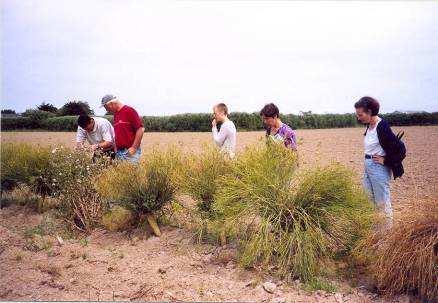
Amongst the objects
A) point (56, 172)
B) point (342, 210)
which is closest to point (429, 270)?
point (342, 210)

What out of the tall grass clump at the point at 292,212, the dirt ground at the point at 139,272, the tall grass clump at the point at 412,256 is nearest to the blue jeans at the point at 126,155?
the dirt ground at the point at 139,272

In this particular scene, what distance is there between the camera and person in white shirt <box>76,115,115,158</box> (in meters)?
6.55

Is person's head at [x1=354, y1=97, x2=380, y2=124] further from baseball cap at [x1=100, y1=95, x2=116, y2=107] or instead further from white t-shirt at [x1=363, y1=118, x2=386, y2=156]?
baseball cap at [x1=100, y1=95, x2=116, y2=107]

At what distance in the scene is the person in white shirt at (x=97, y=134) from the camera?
21.5ft

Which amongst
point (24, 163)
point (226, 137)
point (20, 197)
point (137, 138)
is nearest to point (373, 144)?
point (226, 137)

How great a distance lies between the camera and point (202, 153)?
225 inches

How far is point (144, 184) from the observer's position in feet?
19.1

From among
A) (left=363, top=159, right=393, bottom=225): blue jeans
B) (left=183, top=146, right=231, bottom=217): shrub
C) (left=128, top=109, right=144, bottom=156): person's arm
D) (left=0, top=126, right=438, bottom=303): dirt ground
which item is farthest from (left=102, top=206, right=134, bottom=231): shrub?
(left=363, top=159, right=393, bottom=225): blue jeans

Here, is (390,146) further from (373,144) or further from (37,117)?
(37,117)

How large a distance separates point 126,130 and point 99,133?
0.42m

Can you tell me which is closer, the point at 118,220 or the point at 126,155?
the point at 118,220

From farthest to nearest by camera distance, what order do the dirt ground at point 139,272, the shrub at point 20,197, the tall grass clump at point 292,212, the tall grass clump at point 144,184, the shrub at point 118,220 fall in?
1. the shrub at point 20,197
2. the shrub at point 118,220
3. the tall grass clump at point 144,184
4. the tall grass clump at point 292,212
5. the dirt ground at point 139,272

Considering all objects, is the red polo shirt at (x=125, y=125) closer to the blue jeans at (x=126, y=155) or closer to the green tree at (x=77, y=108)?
the blue jeans at (x=126, y=155)

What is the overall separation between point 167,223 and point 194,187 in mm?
1023
